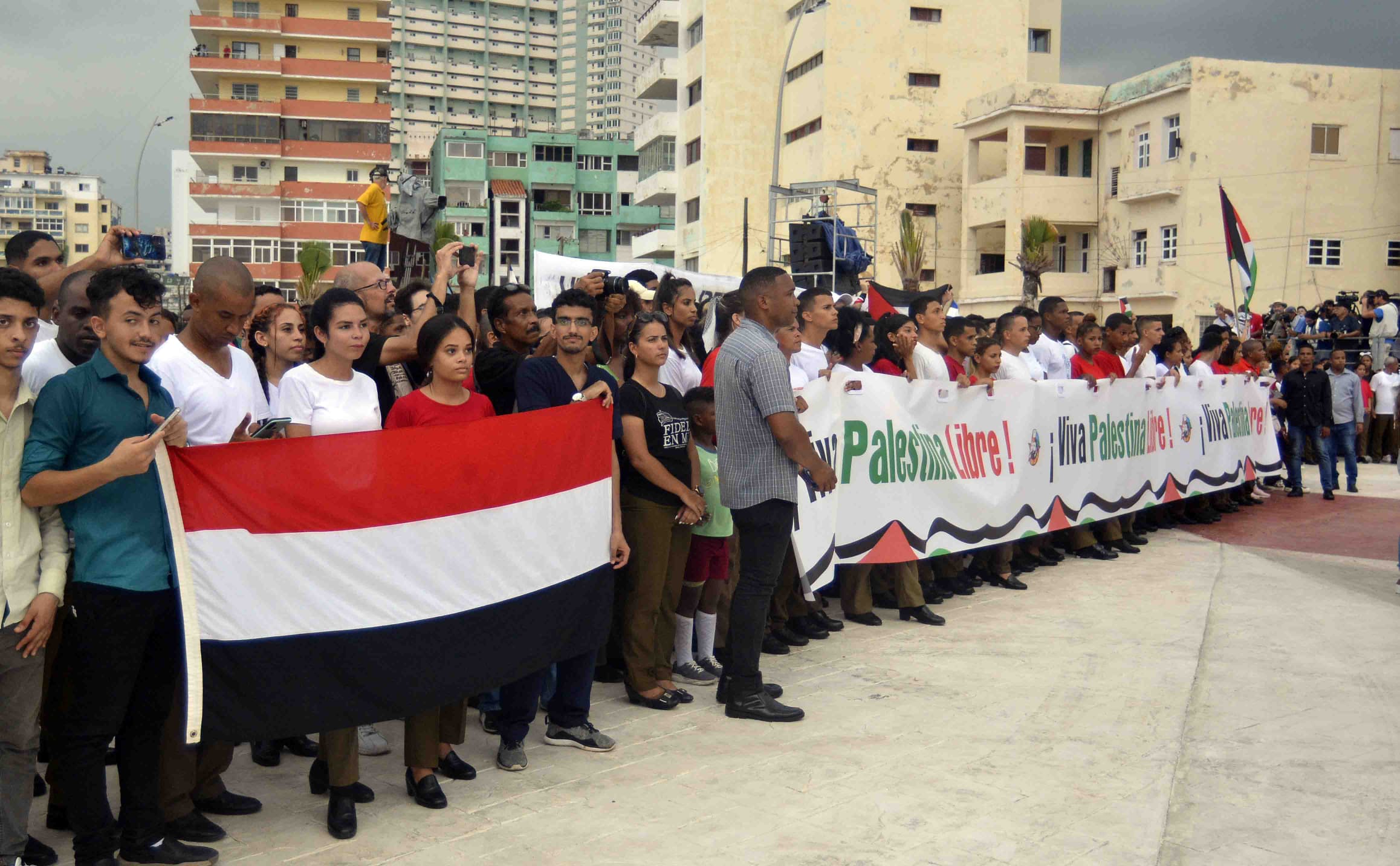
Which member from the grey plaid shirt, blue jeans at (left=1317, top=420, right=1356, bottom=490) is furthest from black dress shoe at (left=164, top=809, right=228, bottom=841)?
blue jeans at (left=1317, top=420, right=1356, bottom=490)

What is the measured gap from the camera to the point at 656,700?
5852 mm

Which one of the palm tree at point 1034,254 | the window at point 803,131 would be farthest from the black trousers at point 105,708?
the window at point 803,131

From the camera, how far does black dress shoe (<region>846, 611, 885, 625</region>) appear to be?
25.3 feet

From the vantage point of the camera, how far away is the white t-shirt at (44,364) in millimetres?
4441

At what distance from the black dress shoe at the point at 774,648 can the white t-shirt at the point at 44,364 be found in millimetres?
3957

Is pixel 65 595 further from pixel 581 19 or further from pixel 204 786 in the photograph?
pixel 581 19

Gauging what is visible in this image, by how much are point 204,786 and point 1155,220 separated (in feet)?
132

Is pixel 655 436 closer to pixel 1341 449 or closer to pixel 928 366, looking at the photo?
pixel 928 366

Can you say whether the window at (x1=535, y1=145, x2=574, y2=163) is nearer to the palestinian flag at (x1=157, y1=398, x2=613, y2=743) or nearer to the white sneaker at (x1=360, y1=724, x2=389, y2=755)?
the palestinian flag at (x1=157, y1=398, x2=613, y2=743)

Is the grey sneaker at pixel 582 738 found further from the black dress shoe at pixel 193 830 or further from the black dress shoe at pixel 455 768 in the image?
the black dress shoe at pixel 193 830

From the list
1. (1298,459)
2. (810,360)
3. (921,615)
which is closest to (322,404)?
(810,360)

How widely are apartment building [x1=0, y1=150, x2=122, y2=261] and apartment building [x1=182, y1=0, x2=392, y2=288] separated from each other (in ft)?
328

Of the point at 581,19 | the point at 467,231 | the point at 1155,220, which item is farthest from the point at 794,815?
the point at 581,19

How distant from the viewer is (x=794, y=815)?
172 inches
